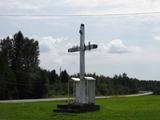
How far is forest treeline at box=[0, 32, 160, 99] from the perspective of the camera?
270 ft

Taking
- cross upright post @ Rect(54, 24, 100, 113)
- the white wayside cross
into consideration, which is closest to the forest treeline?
cross upright post @ Rect(54, 24, 100, 113)

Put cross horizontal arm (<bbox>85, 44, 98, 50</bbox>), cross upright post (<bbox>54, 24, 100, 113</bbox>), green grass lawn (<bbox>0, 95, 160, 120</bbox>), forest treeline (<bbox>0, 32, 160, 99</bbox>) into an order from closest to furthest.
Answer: green grass lawn (<bbox>0, 95, 160, 120</bbox>) < cross upright post (<bbox>54, 24, 100, 113</bbox>) < cross horizontal arm (<bbox>85, 44, 98, 50</bbox>) < forest treeline (<bbox>0, 32, 160, 99</bbox>)

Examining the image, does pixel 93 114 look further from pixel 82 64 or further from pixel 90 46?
pixel 90 46

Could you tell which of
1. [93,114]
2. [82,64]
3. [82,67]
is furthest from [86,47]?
[93,114]

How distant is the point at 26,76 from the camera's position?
3403 inches

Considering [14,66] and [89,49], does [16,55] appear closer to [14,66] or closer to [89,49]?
[14,66]

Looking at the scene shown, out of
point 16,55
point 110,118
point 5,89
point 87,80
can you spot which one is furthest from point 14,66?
point 110,118

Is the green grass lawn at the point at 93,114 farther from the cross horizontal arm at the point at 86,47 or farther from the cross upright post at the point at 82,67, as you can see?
the cross horizontal arm at the point at 86,47

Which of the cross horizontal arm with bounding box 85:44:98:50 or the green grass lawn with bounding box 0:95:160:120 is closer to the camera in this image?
the green grass lawn with bounding box 0:95:160:120

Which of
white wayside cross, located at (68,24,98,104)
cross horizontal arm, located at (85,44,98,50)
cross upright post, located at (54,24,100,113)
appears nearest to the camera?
cross upright post, located at (54,24,100,113)

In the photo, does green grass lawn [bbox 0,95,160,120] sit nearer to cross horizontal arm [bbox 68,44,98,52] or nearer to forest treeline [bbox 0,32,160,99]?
cross horizontal arm [bbox 68,44,98,52]

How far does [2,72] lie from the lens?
8112 cm

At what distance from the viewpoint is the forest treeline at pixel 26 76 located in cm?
8231

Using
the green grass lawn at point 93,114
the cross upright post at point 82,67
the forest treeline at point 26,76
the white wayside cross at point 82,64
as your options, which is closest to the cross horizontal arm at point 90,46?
the white wayside cross at point 82,64
